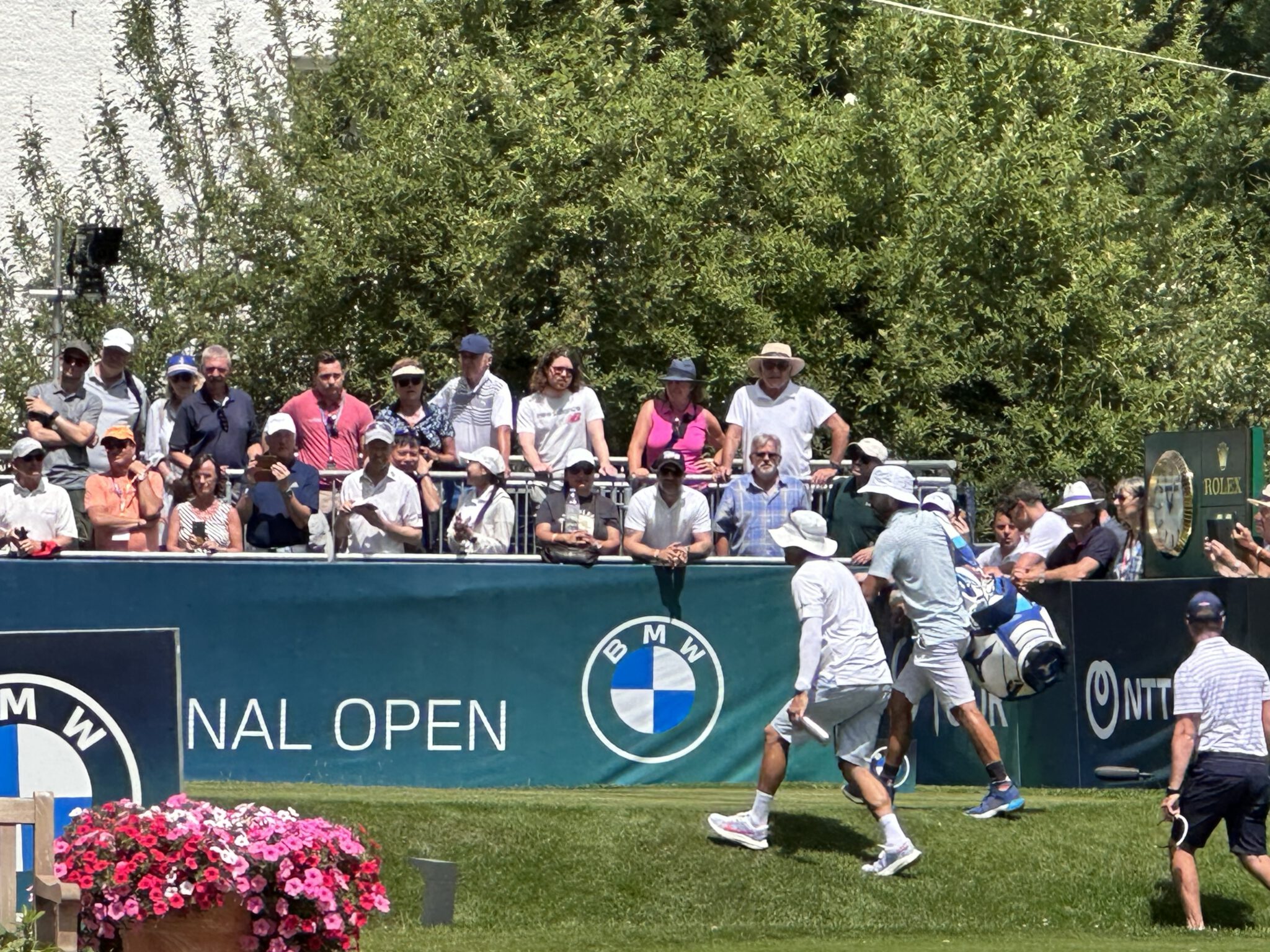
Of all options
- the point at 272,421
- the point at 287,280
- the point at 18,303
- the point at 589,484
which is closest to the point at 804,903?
the point at 589,484

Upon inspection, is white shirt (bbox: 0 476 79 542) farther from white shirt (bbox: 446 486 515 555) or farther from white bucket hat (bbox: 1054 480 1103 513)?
white bucket hat (bbox: 1054 480 1103 513)

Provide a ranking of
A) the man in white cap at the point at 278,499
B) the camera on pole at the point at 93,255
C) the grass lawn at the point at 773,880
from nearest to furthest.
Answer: the grass lawn at the point at 773,880 → the man in white cap at the point at 278,499 → the camera on pole at the point at 93,255

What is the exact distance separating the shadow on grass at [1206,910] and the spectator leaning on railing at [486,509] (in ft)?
15.5

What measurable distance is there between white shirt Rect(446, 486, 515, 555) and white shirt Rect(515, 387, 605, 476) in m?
0.89

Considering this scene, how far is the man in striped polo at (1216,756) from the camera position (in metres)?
11.5

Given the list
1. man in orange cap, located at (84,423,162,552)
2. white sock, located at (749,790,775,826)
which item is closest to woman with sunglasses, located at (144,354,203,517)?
man in orange cap, located at (84,423,162,552)

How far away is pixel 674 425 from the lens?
598 inches

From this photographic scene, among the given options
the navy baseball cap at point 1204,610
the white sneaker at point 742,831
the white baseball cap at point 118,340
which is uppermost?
the white baseball cap at point 118,340

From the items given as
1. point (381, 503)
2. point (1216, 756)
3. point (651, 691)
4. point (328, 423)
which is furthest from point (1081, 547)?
point (328, 423)

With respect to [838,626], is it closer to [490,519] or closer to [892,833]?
[892,833]

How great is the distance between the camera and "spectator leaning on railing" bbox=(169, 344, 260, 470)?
14656mm

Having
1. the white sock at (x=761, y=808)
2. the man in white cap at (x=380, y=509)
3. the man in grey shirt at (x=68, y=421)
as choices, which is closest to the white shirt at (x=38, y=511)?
the man in grey shirt at (x=68, y=421)

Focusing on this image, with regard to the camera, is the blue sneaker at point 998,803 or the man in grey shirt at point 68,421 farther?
the man in grey shirt at point 68,421

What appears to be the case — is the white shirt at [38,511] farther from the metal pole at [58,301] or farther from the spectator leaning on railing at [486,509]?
the metal pole at [58,301]
